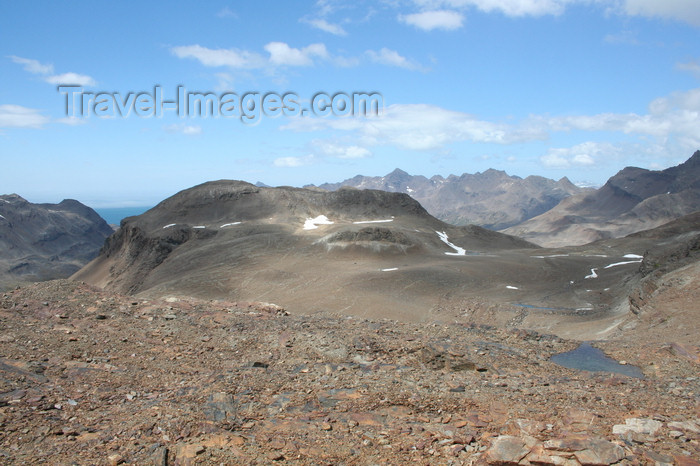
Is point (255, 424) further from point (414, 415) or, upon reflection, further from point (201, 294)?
point (201, 294)

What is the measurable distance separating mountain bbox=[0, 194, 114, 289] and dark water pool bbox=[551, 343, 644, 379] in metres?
141

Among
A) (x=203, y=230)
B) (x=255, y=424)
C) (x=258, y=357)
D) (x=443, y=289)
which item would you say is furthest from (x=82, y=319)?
(x=203, y=230)

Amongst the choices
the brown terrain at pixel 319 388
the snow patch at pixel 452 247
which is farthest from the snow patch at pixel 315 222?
the brown terrain at pixel 319 388

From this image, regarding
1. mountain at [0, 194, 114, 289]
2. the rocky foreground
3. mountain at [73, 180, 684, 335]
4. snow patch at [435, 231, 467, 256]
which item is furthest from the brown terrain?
mountain at [0, 194, 114, 289]

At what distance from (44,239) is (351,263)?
5584 inches

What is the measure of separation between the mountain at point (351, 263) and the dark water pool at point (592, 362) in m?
17.2

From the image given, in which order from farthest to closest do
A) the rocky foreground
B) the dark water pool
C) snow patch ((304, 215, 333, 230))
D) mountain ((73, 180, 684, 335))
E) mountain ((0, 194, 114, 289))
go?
mountain ((0, 194, 114, 289)), snow patch ((304, 215, 333, 230)), mountain ((73, 180, 684, 335)), the dark water pool, the rocky foreground

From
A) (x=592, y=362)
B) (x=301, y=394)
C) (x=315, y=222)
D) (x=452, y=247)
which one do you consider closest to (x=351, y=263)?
(x=452, y=247)

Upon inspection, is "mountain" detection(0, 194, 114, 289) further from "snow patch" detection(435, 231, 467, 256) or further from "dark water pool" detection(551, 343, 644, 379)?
"dark water pool" detection(551, 343, 644, 379)

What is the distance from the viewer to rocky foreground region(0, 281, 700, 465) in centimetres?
786

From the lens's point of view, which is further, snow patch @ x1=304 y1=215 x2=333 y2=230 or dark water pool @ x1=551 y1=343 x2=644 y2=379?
snow patch @ x1=304 y1=215 x2=333 y2=230

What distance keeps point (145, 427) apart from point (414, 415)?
16.6ft

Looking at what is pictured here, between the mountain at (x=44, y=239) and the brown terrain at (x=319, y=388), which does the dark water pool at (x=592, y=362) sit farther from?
the mountain at (x=44, y=239)

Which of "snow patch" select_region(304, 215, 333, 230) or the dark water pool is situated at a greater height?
"snow patch" select_region(304, 215, 333, 230)
